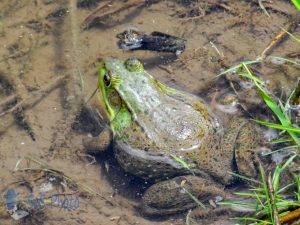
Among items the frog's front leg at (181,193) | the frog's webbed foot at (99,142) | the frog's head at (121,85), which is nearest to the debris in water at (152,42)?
the frog's head at (121,85)

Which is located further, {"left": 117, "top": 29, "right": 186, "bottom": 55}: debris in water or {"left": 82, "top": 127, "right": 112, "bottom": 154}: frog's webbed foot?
{"left": 117, "top": 29, "right": 186, "bottom": 55}: debris in water

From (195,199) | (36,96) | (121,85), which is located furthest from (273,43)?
(36,96)

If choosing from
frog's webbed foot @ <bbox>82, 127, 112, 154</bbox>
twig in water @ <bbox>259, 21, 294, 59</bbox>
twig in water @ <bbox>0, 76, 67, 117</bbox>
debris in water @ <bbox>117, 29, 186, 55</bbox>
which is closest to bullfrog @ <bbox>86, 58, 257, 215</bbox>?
frog's webbed foot @ <bbox>82, 127, 112, 154</bbox>

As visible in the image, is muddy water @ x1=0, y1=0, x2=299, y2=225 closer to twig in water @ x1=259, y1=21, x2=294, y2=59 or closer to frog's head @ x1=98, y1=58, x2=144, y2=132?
twig in water @ x1=259, y1=21, x2=294, y2=59

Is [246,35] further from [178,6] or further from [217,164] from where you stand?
[217,164]

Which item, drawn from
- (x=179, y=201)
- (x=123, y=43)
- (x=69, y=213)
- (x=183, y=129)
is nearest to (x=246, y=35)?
(x=123, y=43)

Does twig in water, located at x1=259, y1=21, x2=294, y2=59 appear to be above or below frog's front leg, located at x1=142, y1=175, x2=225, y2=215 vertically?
above

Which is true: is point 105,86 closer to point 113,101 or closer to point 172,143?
point 113,101

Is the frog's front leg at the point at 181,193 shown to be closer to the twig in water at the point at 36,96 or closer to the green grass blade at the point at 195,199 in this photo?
the green grass blade at the point at 195,199
